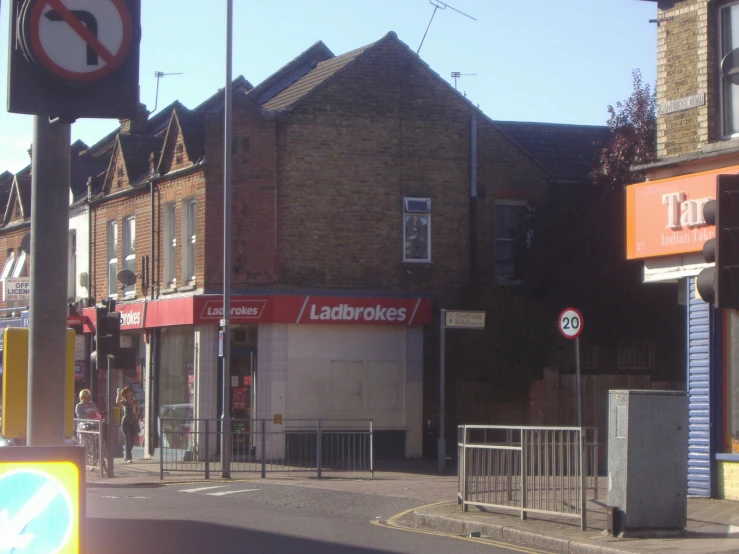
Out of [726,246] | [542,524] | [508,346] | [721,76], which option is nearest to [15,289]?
[508,346]

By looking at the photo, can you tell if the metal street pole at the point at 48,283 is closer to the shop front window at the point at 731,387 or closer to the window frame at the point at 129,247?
the shop front window at the point at 731,387

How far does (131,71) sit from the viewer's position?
421cm

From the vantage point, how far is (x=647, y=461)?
445 inches

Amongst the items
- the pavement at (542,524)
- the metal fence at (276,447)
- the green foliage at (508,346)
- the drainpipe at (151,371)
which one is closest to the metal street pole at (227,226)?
the metal fence at (276,447)

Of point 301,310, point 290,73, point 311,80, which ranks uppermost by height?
point 290,73

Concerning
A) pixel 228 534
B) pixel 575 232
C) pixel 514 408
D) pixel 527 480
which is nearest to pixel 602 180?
pixel 575 232

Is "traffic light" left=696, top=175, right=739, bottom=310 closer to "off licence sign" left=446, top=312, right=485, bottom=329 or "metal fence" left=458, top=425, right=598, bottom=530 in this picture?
"metal fence" left=458, top=425, right=598, bottom=530

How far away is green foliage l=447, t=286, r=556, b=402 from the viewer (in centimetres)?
2339

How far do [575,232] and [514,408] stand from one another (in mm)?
4076

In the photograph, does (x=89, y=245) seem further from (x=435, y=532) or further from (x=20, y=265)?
(x=435, y=532)

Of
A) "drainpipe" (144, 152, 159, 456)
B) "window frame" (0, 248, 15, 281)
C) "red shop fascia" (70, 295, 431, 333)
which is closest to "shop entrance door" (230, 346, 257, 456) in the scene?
"red shop fascia" (70, 295, 431, 333)

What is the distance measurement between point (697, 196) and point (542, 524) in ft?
16.8

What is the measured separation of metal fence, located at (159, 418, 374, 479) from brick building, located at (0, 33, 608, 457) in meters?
0.55

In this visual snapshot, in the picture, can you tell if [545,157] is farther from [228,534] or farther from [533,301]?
[228,534]
